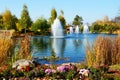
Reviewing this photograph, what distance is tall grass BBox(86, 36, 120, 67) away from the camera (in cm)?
1352

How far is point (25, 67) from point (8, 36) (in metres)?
3.10

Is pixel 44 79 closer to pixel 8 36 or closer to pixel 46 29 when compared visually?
pixel 8 36

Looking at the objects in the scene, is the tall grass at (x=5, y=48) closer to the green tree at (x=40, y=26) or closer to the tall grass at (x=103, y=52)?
the tall grass at (x=103, y=52)

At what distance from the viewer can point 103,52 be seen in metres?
13.6

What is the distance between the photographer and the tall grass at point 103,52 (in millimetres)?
13523

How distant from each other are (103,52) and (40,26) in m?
50.6

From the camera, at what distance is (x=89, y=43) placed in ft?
45.3

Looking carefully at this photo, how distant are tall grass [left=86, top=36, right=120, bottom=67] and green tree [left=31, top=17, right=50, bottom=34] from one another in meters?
48.3

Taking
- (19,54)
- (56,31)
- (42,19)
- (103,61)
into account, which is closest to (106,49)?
(103,61)

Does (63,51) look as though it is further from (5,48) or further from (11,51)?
(5,48)

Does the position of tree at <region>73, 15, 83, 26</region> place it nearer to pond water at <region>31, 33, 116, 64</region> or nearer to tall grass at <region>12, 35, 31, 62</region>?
pond water at <region>31, 33, 116, 64</region>

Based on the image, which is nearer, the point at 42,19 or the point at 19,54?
the point at 19,54

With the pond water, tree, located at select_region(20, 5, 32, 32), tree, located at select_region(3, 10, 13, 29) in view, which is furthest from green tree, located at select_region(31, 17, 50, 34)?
the pond water

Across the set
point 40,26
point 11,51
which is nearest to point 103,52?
point 11,51
